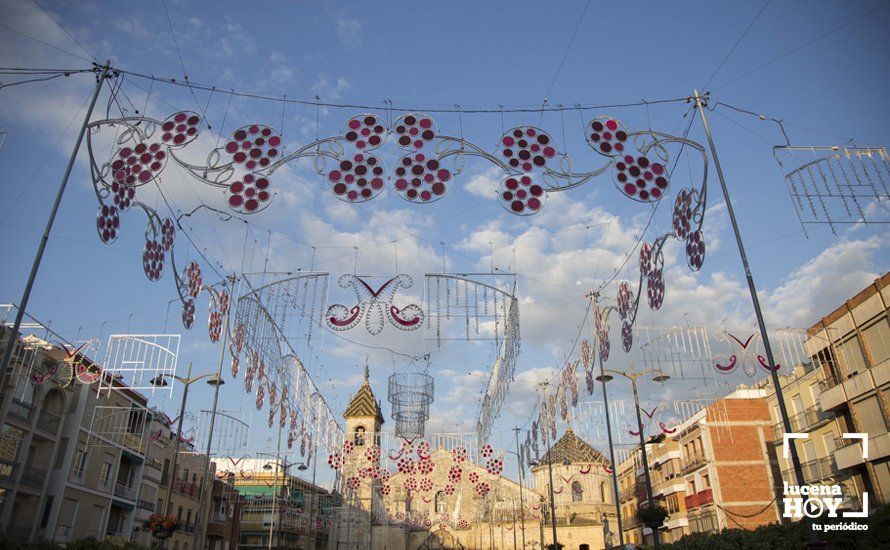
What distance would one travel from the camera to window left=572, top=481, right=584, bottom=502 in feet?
235

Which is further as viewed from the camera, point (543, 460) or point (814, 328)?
point (543, 460)

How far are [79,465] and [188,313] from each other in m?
22.4

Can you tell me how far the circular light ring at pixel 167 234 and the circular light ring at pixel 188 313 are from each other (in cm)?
253

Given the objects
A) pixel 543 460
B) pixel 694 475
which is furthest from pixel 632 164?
pixel 543 460

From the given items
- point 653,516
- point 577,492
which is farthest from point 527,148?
point 577,492

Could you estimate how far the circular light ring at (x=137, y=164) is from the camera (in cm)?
1362

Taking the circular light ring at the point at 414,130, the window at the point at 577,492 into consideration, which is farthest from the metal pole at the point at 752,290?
the window at the point at 577,492

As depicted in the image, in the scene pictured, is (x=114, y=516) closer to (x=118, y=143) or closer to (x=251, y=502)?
(x=251, y=502)

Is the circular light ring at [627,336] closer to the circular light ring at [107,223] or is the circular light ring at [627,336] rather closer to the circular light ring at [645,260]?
the circular light ring at [645,260]

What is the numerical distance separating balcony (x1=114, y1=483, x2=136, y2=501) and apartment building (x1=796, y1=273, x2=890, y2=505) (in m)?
38.8

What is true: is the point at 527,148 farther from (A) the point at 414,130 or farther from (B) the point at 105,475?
(B) the point at 105,475

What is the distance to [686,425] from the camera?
4681 centimetres

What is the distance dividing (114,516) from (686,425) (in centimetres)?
3928

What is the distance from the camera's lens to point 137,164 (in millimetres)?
13734
